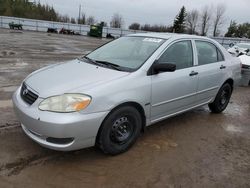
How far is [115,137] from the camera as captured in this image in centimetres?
357

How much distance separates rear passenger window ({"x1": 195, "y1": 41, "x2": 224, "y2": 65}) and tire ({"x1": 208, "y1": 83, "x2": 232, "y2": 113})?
648 millimetres

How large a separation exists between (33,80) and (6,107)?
72.2 inches

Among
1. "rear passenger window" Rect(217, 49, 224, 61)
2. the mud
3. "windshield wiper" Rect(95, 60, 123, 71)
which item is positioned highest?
"rear passenger window" Rect(217, 49, 224, 61)

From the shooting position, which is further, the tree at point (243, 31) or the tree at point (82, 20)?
the tree at point (82, 20)

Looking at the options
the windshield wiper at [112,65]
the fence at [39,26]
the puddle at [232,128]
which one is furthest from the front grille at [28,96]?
the fence at [39,26]

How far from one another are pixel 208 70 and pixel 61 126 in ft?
10.0

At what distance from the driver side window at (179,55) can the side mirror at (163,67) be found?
0.20m

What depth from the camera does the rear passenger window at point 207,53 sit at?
4901mm

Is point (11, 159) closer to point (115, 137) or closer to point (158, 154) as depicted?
point (115, 137)

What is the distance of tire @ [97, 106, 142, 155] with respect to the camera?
339cm

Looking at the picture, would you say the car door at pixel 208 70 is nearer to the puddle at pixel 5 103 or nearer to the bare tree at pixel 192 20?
the puddle at pixel 5 103

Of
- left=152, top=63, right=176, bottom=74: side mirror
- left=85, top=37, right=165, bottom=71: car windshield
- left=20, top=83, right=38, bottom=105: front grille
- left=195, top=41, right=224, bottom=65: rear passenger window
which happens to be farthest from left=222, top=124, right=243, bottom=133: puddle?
left=20, top=83, right=38, bottom=105: front grille

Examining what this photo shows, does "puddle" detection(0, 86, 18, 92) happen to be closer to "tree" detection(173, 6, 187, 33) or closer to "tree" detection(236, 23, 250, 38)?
"tree" detection(236, 23, 250, 38)

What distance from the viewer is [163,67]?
3.82 m
